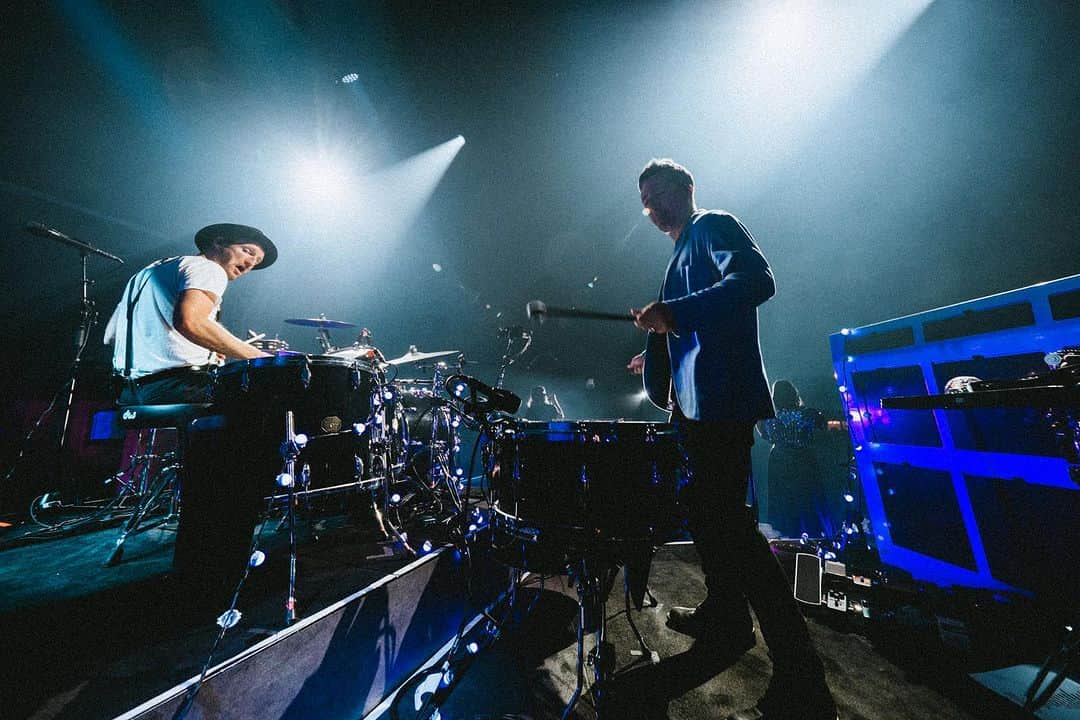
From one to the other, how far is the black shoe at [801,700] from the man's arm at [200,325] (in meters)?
3.35

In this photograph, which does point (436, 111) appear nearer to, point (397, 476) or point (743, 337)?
point (397, 476)

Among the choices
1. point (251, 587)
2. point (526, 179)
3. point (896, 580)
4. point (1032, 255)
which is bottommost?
point (896, 580)

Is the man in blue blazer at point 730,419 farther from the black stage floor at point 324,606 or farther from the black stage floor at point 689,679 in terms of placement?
the black stage floor at point 324,606

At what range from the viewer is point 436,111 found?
6.27 metres

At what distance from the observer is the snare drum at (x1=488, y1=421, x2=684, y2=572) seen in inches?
60.9

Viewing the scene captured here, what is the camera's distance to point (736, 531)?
1.60 metres

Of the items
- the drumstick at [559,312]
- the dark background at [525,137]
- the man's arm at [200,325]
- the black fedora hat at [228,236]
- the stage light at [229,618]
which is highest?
the dark background at [525,137]

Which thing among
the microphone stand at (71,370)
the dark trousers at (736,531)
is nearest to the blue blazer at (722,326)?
the dark trousers at (736,531)

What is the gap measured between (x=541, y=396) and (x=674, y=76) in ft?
22.5

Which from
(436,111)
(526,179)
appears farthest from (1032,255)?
(436,111)

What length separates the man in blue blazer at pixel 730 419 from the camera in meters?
1.53

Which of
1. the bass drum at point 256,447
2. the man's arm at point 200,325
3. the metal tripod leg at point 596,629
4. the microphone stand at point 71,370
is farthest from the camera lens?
the microphone stand at point 71,370

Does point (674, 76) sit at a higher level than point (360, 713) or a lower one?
higher

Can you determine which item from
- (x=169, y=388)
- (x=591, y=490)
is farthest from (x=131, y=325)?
(x=591, y=490)
